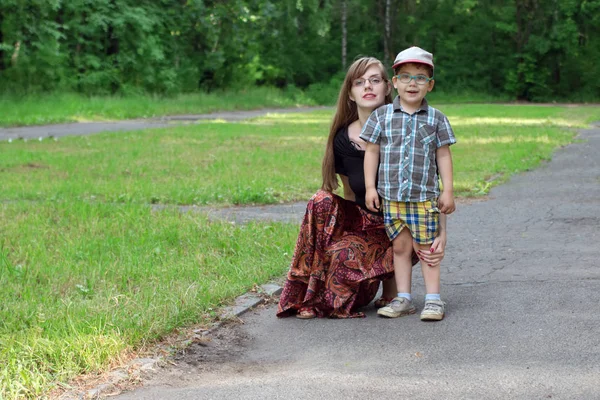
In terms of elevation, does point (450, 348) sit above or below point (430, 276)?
below

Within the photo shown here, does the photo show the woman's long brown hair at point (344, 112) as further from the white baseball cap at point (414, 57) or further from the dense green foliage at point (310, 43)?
the dense green foliage at point (310, 43)

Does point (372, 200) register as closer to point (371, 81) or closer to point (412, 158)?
point (412, 158)

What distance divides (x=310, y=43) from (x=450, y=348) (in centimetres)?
5294

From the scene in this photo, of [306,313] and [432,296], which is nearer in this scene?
[432,296]

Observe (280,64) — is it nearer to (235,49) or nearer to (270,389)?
(235,49)

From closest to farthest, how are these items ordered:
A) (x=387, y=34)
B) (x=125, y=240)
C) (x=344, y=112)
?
(x=344, y=112) < (x=125, y=240) < (x=387, y=34)

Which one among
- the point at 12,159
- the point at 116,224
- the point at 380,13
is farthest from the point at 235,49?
the point at 116,224

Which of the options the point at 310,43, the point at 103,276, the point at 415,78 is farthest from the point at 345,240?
the point at 310,43

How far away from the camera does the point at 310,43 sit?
5659cm

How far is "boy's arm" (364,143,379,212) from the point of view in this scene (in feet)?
17.3

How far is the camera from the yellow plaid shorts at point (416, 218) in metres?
5.27

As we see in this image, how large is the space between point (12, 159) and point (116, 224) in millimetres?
7291

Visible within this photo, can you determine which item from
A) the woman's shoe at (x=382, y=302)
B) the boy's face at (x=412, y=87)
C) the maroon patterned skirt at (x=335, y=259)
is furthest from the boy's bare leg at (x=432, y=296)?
the boy's face at (x=412, y=87)

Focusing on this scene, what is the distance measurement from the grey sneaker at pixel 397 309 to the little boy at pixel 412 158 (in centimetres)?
15
